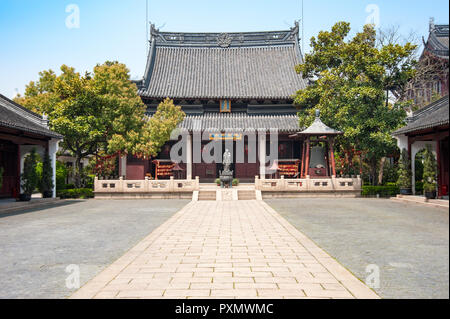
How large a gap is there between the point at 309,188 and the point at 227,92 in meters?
11.4

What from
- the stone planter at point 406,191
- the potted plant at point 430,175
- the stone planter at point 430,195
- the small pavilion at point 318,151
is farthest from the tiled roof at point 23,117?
the stone planter at point 406,191

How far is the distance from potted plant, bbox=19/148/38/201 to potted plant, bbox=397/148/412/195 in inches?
683

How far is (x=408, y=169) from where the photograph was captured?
16.5 m

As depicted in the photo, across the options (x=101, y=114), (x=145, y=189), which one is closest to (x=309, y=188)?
(x=145, y=189)


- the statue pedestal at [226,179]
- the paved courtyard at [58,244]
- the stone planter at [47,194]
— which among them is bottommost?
the paved courtyard at [58,244]

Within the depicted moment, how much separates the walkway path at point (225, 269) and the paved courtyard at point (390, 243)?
42 cm

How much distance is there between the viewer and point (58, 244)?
7.07 m

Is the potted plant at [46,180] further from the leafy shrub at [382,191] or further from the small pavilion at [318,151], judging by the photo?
the leafy shrub at [382,191]

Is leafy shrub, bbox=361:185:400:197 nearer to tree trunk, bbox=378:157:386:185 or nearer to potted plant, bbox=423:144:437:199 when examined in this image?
tree trunk, bbox=378:157:386:185

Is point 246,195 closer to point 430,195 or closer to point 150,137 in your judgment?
point 150,137

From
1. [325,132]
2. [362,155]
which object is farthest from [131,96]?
[362,155]

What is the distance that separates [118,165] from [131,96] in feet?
17.3

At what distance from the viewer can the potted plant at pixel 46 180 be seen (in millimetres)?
17172

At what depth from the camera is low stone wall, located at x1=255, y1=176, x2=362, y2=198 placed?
707 inches
